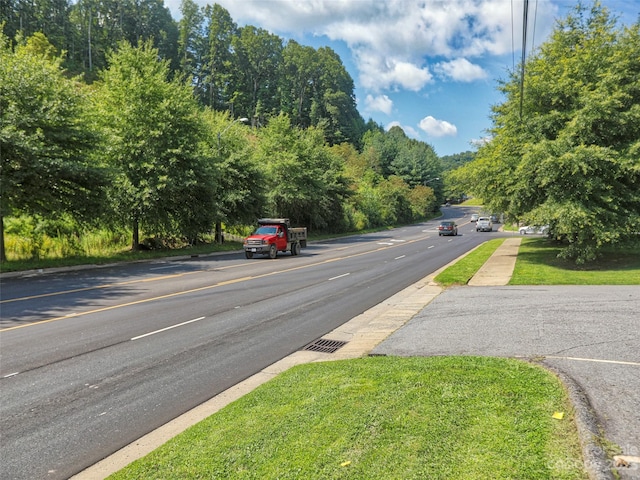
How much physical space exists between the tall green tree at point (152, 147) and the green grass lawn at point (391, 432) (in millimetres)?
21082

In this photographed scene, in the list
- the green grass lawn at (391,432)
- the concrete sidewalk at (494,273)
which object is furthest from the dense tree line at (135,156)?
the green grass lawn at (391,432)

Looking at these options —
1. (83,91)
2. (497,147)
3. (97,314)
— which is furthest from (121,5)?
(97,314)

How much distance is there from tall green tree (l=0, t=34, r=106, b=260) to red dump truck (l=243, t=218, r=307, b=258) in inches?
320

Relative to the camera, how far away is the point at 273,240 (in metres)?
25.1

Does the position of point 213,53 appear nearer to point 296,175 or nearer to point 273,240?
point 296,175

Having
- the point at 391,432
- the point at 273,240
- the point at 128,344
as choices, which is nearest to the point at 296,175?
the point at 273,240

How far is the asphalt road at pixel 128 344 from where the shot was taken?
455cm

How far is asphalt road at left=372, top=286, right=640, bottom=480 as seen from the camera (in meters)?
4.34

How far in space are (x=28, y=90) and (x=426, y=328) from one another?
1941 cm

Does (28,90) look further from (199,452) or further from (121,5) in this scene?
(121,5)

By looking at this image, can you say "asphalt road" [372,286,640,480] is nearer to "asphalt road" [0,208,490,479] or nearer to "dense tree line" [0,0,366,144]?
"asphalt road" [0,208,490,479]

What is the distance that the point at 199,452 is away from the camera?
375cm

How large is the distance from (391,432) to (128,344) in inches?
221

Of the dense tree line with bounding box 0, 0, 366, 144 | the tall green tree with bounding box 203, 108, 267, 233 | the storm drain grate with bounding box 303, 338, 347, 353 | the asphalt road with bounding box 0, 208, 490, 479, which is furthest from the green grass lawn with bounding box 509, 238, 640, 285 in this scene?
the dense tree line with bounding box 0, 0, 366, 144
